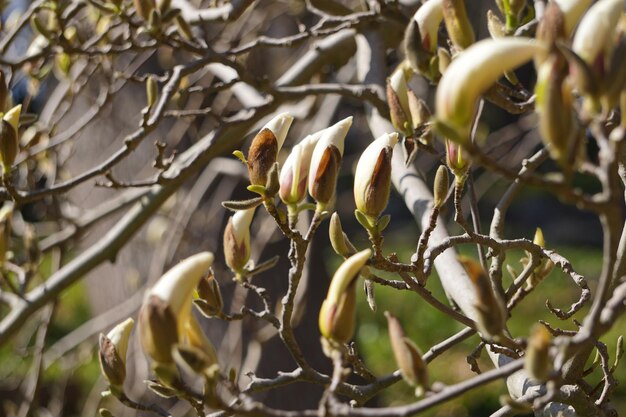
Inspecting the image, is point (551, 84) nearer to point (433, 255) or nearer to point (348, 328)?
point (348, 328)

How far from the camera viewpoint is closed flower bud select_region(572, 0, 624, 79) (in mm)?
513

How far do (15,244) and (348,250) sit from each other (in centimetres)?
168

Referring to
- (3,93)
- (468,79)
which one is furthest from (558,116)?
(3,93)

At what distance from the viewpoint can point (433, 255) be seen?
84cm

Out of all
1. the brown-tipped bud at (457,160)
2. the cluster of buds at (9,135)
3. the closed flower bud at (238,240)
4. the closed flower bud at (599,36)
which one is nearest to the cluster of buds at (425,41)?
the brown-tipped bud at (457,160)

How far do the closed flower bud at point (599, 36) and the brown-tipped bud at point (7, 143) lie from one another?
0.67 m

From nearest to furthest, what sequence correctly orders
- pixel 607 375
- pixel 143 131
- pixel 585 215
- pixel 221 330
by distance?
pixel 607 375, pixel 143 131, pixel 221 330, pixel 585 215

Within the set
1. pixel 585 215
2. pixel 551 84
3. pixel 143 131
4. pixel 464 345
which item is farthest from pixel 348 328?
pixel 585 215

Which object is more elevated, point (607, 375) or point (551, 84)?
point (551, 84)

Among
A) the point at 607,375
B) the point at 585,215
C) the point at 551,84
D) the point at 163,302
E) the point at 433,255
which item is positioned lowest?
the point at 585,215

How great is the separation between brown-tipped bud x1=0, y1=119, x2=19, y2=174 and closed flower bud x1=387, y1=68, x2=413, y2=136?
45 centimetres

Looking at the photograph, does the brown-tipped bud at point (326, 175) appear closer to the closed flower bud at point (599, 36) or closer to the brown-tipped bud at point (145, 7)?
the closed flower bud at point (599, 36)

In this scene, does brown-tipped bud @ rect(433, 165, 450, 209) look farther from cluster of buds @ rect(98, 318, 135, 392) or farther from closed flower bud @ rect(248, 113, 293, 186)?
cluster of buds @ rect(98, 318, 135, 392)

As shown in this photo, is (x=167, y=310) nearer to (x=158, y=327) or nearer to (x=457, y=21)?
(x=158, y=327)
